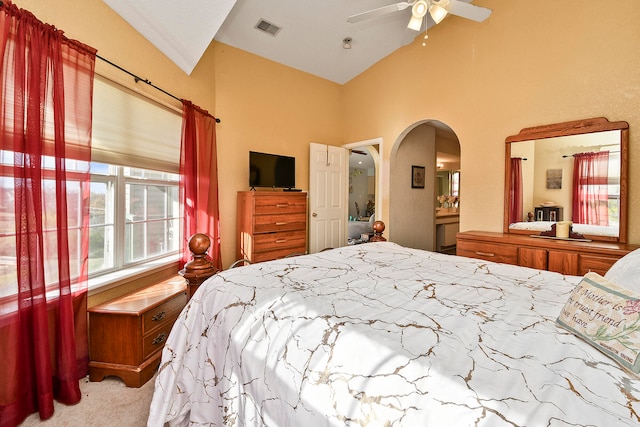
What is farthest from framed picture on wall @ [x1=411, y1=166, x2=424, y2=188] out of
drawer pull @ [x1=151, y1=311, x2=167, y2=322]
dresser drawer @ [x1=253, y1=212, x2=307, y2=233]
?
drawer pull @ [x1=151, y1=311, x2=167, y2=322]

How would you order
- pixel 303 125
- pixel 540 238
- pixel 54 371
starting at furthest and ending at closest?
pixel 303 125
pixel 540 238
pixel 54 371

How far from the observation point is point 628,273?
1090mm

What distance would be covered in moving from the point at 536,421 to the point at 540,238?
2828mm

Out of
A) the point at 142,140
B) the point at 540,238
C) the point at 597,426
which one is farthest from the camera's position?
the point at 540,238

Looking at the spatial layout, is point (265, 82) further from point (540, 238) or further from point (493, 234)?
point (540, 238)

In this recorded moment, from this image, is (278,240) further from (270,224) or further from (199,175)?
(199,175)

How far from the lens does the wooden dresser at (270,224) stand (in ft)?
11.8

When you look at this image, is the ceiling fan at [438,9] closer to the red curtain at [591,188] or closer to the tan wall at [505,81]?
the tan wall at [505,81]

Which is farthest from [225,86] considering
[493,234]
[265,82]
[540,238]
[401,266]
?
[540,238]

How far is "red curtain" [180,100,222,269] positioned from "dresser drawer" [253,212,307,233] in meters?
0.49

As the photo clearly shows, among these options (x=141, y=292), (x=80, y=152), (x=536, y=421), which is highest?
(x=80, y=152)

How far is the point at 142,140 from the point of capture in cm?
256

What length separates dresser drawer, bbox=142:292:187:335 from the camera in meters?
2.02

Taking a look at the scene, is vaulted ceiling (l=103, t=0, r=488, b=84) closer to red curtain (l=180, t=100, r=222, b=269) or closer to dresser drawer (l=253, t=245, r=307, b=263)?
red curtain (l=180, t=100, r=222, b=269)
